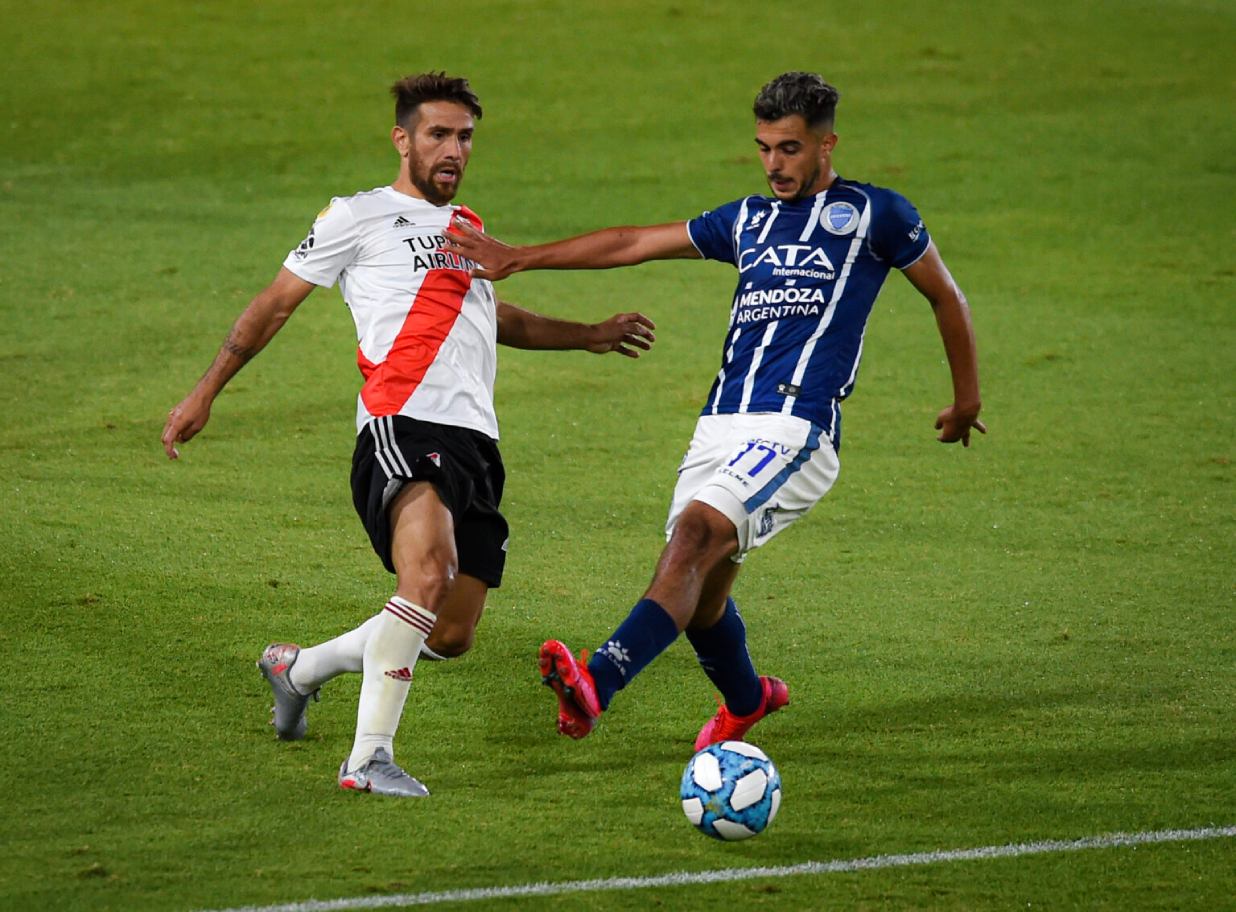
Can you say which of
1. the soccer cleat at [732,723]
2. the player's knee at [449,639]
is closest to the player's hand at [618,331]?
the player's knee at [449,639]

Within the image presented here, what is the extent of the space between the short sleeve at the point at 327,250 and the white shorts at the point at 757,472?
1.33 metres

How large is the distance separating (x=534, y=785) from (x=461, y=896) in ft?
2.87

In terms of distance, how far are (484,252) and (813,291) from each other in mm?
1055

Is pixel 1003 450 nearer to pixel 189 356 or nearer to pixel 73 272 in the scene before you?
pixel 189 356

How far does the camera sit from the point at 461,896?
4570 millimetres

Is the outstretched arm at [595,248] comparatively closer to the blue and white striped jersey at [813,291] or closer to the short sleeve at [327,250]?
the blue and white striped jersey at [813,291]

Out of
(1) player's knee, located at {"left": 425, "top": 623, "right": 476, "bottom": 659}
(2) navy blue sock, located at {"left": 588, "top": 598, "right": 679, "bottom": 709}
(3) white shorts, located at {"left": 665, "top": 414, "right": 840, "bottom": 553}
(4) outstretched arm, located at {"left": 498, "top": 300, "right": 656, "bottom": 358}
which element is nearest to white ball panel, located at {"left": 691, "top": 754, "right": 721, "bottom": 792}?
(2) navy blue sock, located at {"left": 588, "top": 598, "right": 679, "bottom": 709}

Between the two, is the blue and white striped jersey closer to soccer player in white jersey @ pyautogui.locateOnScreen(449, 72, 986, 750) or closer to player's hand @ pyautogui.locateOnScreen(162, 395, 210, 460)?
soccer player in white jersey @ pyautogui.locateOnScreen(449, 72, 986, 750)

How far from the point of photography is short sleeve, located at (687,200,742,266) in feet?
18.7

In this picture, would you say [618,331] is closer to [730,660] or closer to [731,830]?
[730,660]

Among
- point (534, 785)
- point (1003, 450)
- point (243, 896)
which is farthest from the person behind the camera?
point (1003, 450)

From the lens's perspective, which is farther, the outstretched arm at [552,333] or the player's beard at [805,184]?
the outstretched arm at [552,333]

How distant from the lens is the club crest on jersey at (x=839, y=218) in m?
5.54

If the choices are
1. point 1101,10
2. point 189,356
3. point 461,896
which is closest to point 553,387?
point 189,356
